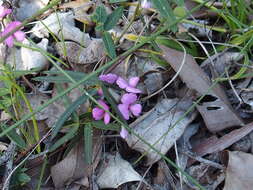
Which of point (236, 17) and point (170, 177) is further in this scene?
point (236, 17)

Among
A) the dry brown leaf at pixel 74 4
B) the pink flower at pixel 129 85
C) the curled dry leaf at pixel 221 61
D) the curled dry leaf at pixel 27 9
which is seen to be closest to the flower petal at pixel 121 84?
the pink flower at pixel 129 85

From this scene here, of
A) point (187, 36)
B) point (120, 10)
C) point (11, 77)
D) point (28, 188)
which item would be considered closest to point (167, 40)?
point (187, 36)

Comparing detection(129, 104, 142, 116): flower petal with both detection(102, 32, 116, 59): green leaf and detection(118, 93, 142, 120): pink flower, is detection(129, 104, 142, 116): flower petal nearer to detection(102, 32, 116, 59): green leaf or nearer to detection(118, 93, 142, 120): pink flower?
detection(118, 93, 142, 120): pink flower

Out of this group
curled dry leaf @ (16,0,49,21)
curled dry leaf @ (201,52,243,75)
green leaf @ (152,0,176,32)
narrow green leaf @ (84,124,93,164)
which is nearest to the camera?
green leaf @ (152,0,176,32)

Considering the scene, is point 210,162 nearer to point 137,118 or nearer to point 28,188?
point 137,118

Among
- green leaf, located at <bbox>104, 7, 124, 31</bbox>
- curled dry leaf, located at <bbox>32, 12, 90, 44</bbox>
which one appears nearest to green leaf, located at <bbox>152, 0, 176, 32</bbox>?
green leaf, located at <bbox>104, 7, 124, 31</bbox>

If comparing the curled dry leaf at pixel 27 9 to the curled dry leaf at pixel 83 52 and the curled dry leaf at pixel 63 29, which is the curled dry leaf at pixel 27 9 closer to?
the curled dry leaf at pixel 63 29
